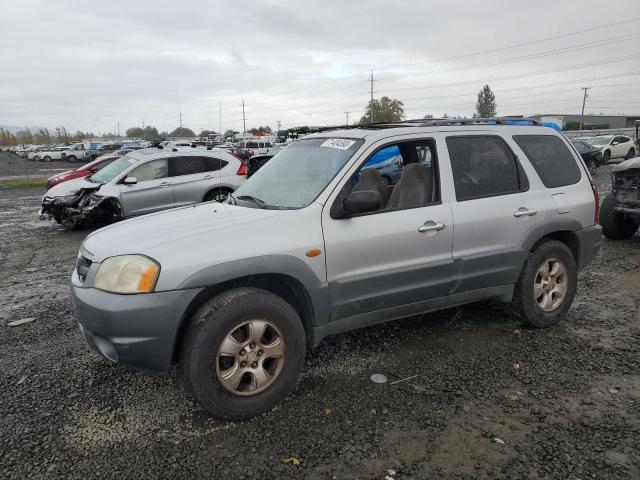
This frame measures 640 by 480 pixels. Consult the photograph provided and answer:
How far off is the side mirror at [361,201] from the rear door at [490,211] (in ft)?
2.82

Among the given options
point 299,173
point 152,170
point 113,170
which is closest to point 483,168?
point 299,173

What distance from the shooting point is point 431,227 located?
3719 millimetres

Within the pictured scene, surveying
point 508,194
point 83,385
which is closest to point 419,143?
point 508,194

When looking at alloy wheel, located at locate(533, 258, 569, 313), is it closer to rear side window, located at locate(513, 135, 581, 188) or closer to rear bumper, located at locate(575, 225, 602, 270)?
rear bumper, located at locate(575, 225, 602, 270)

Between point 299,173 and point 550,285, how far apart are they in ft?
8.33

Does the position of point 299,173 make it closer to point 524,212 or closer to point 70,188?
point 524,212

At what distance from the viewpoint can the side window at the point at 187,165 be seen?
10.5 meters

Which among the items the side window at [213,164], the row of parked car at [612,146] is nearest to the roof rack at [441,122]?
the side window at [213,164]

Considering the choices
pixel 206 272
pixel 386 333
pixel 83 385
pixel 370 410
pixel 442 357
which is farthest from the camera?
pixel 386 333

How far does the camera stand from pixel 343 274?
342 cm

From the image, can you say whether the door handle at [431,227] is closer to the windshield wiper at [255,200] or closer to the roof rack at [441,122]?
the roof rack at [441,122]

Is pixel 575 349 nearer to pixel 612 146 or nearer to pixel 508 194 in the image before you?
pixel 508 194

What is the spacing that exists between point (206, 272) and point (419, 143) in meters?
2.06

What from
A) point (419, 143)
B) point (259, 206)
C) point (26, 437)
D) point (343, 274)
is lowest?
point (26, 437)
